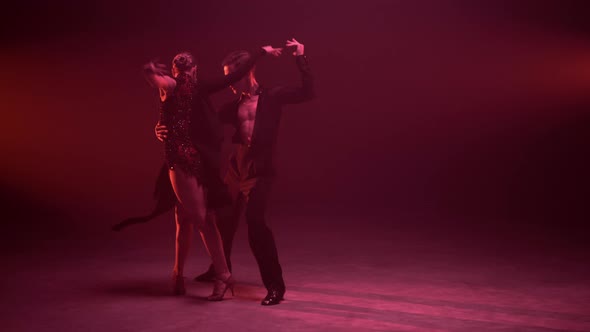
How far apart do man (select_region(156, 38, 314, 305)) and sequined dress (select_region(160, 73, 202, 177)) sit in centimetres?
9

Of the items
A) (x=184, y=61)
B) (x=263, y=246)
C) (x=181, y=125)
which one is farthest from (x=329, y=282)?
(x=184, y=61)

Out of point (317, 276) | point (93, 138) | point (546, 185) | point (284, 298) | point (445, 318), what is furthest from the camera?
point (93, 138)

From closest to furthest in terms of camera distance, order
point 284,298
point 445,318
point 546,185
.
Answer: point 445,318
point 284,298
point 546,185

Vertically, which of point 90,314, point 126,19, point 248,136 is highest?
point 126,19

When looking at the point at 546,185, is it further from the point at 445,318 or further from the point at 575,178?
the point at 445,318

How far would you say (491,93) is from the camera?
11.9 m

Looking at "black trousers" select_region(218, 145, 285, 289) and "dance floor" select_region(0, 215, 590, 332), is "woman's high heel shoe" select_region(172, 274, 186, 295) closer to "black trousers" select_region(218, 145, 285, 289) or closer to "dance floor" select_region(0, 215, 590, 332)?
"dance floor" select_region(0, 215, 590, 332)

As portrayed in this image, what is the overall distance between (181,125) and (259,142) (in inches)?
20.5

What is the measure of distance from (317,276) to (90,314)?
179cm

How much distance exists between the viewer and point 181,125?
5223 mm

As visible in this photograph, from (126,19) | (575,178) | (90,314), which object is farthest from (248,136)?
(575,178)

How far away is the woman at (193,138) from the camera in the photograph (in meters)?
5.21

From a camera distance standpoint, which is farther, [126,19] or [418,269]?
[126,19]

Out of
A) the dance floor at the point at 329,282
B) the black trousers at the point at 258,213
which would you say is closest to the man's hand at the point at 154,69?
the black trousers at the point at 258,213
